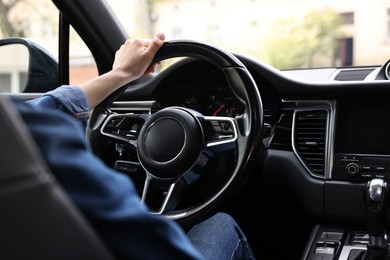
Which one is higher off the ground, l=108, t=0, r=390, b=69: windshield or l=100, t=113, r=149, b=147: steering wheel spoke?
l=108, t=0, r=390, b=69: windshield

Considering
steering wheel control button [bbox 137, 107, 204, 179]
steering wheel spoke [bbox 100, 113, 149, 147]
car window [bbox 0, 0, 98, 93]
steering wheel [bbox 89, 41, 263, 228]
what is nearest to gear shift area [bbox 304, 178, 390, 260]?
steering wheel [bbox 89, 41, 263, 228]

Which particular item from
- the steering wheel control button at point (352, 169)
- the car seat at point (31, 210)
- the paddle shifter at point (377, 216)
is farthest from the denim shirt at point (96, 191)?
the steering wheel control button at point (352, 169)

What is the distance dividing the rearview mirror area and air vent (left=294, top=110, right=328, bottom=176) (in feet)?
3.39

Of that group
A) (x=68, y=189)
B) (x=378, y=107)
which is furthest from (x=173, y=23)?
(x=68, y=189)

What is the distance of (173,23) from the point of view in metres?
3.21

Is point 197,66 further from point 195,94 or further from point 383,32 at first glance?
point 383,32

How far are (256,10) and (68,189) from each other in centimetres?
383

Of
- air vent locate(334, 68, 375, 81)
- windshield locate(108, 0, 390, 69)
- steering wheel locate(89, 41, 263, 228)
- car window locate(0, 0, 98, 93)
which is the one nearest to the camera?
steering wheel locate(89, 41, 263, 228)

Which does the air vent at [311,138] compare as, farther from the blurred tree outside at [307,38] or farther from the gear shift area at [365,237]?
the blurred tree outside at [307,38]

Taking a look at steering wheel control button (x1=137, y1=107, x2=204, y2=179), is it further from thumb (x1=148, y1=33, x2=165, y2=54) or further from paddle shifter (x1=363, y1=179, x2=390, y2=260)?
paddle shifter (x1=363, y1=179, x2=390, y2=260)

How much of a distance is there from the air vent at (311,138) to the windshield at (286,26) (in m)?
0.36

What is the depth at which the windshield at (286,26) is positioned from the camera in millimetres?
2489

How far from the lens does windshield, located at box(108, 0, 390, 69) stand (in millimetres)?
2489

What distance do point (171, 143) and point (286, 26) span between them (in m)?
2.84
